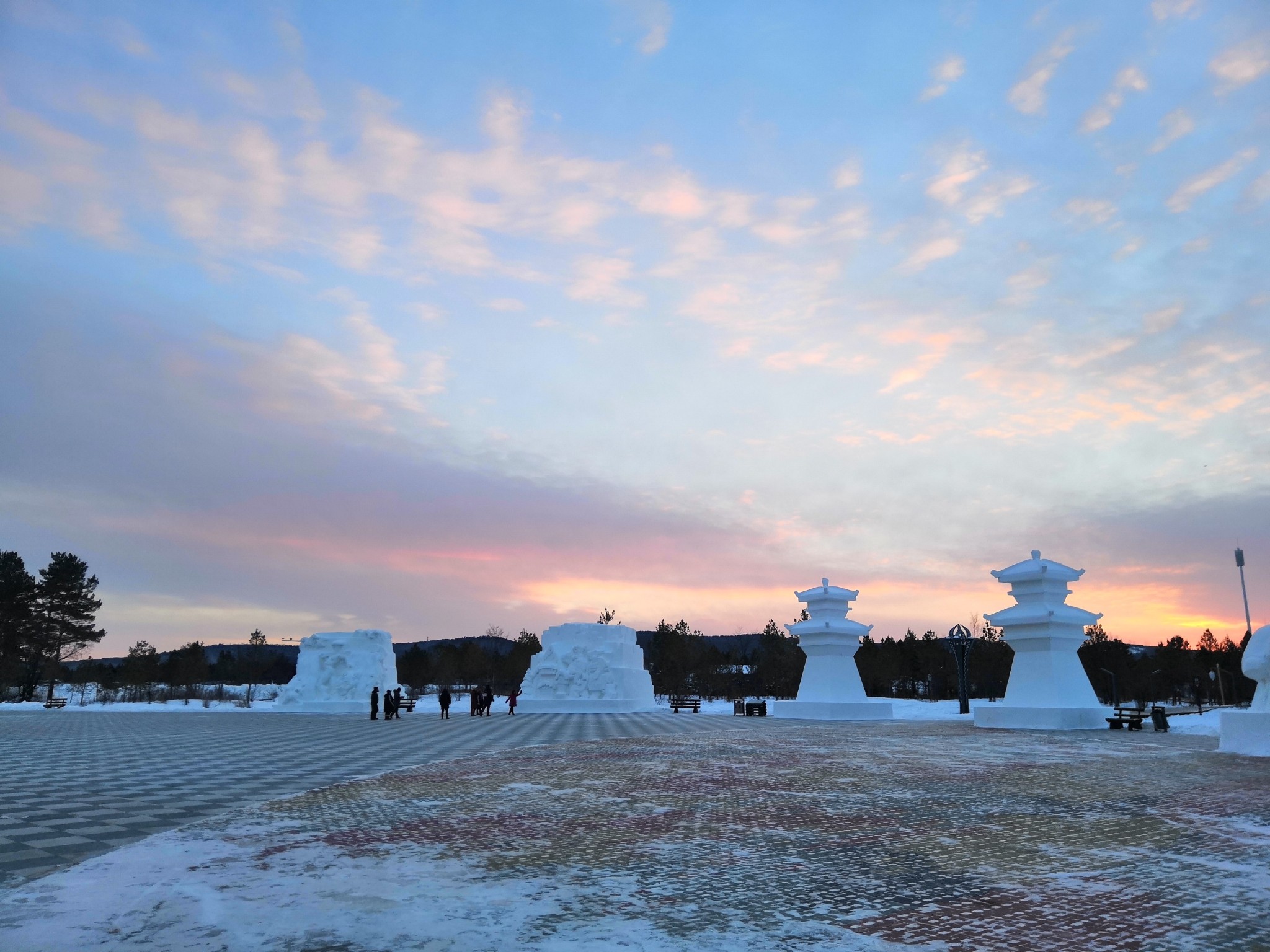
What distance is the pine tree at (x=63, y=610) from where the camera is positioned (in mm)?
54531

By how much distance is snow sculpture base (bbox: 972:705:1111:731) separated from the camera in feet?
74.8

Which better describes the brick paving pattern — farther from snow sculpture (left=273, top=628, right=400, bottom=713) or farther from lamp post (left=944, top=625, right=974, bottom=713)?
snow sculpture (left=273, top=628, right=400, bottom=713)

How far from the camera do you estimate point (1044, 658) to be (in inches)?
952

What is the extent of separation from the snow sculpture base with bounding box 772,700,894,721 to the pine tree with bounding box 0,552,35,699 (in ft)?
167

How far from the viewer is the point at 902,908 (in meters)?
5.10

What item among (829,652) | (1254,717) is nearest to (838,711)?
(829,652)

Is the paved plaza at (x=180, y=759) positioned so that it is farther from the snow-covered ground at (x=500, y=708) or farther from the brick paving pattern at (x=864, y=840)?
the snow-covered ground at (x=500, y=708)

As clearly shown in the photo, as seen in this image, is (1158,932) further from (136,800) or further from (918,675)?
(918,675)

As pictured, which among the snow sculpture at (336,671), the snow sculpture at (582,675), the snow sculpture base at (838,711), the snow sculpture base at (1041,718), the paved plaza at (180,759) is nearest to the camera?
the paved plaza at (180,759)

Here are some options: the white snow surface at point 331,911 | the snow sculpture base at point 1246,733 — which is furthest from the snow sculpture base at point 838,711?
the white snow surface at point 331,911

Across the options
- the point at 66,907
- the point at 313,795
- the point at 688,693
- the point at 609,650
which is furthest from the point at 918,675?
the point at 66,907

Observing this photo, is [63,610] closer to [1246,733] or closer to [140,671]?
[140,671]

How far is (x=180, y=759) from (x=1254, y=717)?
20199 millimetres

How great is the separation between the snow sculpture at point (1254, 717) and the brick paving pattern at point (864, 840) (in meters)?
2.35
